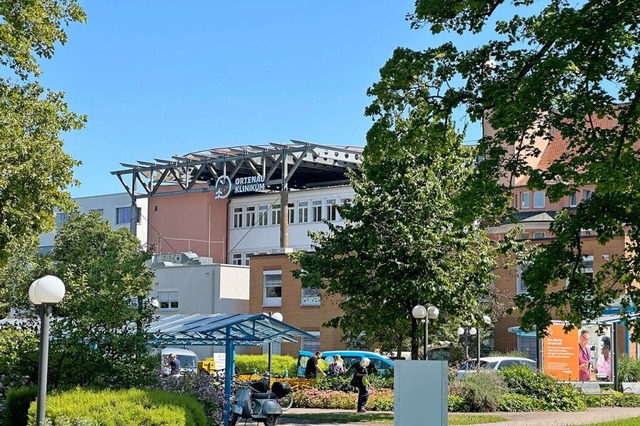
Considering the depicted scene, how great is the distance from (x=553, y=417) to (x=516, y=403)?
8.76 ft

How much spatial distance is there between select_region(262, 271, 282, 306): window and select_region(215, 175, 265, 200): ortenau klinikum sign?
12319 mm

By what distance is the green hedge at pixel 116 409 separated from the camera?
50.4 ft

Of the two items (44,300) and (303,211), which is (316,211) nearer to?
(303,211)

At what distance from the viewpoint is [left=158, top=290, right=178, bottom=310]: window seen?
205 ft

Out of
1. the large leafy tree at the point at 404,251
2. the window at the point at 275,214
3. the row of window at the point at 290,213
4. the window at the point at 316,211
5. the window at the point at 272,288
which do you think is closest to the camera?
the large leafy tree at the point at 404,251

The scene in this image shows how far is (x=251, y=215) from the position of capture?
74250 millimetres

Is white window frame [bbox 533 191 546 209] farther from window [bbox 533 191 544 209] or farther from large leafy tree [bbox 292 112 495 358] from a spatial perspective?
large leafy tree [bbox 292 112 495 358]

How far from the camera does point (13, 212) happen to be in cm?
2073

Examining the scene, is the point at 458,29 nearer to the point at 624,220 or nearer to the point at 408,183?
the point at 624,220

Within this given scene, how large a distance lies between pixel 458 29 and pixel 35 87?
9.54 m

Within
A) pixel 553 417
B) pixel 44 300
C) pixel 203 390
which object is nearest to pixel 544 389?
pixel 553 417

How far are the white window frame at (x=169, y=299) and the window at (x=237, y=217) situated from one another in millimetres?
12805

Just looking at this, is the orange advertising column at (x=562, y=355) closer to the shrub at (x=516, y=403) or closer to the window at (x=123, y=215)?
the shrub at (x=516, y=403)

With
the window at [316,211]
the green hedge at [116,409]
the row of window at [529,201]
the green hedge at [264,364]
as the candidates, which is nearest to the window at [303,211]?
the window at [316,211]
